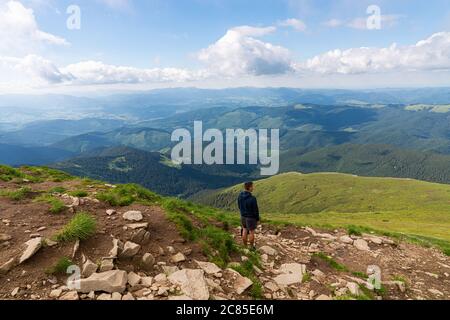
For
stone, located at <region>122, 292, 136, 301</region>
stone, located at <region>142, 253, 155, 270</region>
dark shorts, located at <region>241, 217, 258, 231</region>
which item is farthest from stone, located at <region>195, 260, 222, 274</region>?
dark shorts, located at <region>241, 217, 258, 231</region>

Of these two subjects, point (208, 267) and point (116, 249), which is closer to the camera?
point (116, 249)

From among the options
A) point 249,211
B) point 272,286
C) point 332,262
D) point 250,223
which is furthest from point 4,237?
point 332,262

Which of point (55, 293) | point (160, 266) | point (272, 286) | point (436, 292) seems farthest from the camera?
point (436, 292)

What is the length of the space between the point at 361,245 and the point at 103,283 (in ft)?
55.5

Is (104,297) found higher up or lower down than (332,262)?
higher up

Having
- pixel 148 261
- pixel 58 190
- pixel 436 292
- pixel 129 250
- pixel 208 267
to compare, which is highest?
pixel 58 190

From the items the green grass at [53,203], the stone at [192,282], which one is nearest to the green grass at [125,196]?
the green grass at [53,203]

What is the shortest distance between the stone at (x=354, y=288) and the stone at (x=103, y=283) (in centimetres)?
932

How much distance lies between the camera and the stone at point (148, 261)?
38.6ft

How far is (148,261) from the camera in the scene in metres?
11.9

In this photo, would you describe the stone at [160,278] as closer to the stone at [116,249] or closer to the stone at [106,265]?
the stone at [106,265]

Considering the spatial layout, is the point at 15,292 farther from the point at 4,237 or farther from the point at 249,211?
the point at 249,211

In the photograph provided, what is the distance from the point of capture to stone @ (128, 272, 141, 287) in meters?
10.6
